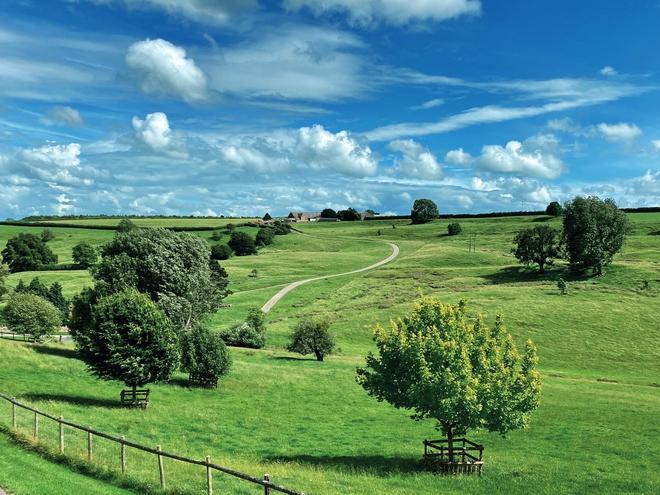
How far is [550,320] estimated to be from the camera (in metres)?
86.1

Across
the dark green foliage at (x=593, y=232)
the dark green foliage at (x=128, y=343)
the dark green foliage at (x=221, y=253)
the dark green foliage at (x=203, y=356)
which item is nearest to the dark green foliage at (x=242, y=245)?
the dark green foliage at (x=221, y=253)

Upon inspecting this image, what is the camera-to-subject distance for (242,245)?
7249 inches

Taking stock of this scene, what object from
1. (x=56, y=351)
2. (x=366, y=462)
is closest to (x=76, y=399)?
(x=56, y=351)

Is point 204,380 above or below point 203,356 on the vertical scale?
below

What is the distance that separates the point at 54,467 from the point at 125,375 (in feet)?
59.7

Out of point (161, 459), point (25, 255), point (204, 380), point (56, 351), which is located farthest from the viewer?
point (25, 255)

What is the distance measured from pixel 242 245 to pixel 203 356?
13565cm

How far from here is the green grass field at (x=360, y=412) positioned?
25797 mm

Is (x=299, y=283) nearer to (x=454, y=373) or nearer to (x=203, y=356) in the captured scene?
(x=203, y=356)

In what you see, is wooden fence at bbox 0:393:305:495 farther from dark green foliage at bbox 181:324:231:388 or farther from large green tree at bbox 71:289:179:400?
dark green foliage at bbox 181:324:231:388

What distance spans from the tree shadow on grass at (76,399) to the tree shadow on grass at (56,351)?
47.8ft

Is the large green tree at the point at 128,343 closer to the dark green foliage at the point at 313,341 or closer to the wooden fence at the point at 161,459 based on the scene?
the wooden fence at the point at 161,459

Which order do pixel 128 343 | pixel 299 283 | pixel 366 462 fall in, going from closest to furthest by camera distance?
pixel 366 462 < pixel 128 343 < pixel 299 283

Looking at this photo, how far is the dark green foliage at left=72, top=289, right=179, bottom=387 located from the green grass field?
8.53ft
